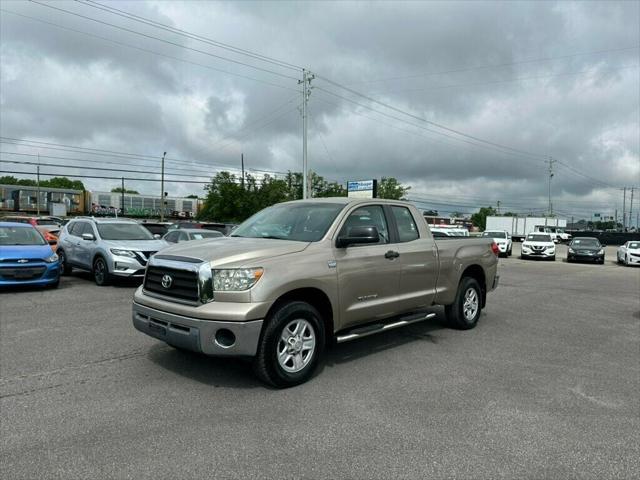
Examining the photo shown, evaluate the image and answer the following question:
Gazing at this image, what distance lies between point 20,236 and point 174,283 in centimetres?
841

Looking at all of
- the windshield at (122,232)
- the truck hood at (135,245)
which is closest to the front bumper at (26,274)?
the truck hood at (135,245)

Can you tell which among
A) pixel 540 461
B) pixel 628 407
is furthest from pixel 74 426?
pixel 628 407

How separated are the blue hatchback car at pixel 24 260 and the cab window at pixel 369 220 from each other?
312 inches

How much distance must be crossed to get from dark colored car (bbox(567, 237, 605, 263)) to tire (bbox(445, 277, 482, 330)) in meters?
22.2

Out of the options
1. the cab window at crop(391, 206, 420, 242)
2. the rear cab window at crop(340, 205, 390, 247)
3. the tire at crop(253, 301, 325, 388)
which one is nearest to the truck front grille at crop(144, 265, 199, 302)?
the tire at crop(253, 301, 325, 388)

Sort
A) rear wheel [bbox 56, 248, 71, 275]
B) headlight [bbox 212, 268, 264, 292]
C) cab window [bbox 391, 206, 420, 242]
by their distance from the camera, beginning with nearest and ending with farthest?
headlight [bbox 212, 268, 264, 292]
cab window [bbox 391, 206, 420, 242]
rear wheel [bbox 56, 248, 71, 275]

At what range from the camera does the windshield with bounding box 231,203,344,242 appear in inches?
200

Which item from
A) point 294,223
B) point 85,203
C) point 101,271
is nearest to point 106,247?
point 101,271

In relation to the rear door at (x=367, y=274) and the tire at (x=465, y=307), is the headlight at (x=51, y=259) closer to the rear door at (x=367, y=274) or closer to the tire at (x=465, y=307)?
the rear door at (x=367, y=274)

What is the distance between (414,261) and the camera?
583 centimetres

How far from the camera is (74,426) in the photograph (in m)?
3.55

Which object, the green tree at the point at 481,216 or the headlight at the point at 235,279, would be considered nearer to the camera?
the headlight at the point at 235,279

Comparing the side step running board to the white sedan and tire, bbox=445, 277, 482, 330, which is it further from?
the white sedan

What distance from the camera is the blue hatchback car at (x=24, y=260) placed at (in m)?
9.62
